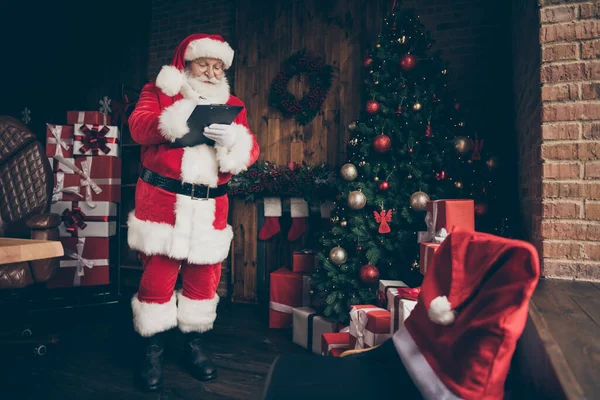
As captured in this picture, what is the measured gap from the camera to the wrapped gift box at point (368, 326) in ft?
5.72

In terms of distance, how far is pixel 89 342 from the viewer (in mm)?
2508

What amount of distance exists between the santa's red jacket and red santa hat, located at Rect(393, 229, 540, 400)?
1.23 metres

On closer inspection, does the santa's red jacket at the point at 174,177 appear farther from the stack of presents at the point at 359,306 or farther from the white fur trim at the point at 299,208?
the white fur trim at the point at 299,208

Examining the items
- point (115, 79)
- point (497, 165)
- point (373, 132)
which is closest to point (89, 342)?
point (373, 132)

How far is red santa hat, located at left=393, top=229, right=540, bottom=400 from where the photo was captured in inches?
29.0

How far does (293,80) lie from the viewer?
138 inches

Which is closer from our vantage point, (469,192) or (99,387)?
(99,387)

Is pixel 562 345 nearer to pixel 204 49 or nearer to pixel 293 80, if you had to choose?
pixel 204 49

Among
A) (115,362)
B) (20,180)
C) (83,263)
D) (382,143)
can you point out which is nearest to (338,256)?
(382,143)

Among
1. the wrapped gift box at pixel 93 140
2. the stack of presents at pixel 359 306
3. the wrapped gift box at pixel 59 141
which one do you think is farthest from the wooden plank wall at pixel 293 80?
the wrapped gift box at pixel 59 141

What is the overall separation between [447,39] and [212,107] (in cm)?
212

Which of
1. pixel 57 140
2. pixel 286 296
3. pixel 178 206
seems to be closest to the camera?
pixel 178 206

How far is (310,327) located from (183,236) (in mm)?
1114

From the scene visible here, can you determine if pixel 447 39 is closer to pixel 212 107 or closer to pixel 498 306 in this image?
pixel 212 107
